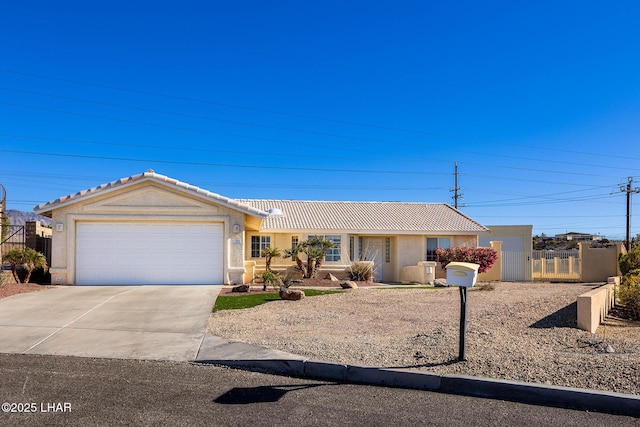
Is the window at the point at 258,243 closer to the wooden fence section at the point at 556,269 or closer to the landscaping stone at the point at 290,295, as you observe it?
the landscaping stone at the point at 290,295

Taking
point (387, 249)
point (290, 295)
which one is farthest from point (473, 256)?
point (290, 295)

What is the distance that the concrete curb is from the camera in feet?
19.5

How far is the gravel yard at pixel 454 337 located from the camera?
6.99m

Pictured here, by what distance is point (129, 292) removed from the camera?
15828mm

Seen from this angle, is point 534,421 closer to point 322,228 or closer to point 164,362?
point 164,362

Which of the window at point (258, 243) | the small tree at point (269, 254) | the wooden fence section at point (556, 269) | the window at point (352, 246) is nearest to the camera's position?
the small tree at point (269, 254)

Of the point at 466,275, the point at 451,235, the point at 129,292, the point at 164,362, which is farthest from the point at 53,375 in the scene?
the point at 451,235

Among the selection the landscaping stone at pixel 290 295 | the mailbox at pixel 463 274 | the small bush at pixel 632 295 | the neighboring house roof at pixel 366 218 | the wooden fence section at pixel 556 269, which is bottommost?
the wooden fence section at pixel 556 269

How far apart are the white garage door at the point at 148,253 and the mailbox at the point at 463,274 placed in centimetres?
1267

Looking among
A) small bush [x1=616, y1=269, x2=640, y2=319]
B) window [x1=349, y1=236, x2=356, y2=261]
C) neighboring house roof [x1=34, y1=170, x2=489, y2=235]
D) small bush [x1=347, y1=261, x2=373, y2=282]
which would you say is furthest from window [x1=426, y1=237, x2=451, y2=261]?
small bush [x1=616, y1=269, x2=640, y2=319]

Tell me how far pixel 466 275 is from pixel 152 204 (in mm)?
13952

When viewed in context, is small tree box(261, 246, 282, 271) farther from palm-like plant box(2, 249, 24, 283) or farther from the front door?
palm-like plant box(2, 249, 24, 283)

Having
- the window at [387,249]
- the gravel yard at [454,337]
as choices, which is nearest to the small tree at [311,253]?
the window at [387,249]

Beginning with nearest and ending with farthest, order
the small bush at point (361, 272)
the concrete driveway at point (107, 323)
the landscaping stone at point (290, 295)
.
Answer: the concrete driveway at point (107, 323) < the landscaping stone at point (290, 295) < the small bush at point (361, 272)
